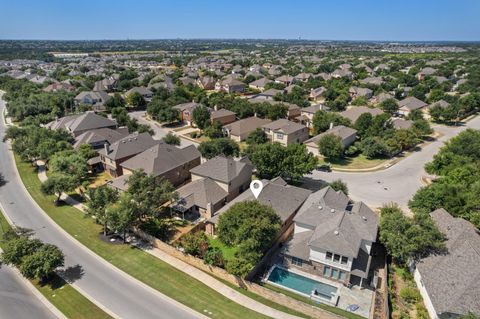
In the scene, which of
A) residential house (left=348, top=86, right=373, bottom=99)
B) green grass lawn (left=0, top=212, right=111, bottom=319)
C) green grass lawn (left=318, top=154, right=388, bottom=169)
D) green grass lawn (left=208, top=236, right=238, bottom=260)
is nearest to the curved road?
green grass lawn (left=0, top=212, right=111, bottom=319)

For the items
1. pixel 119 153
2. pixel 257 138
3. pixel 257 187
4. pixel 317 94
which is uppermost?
pixel 317 94

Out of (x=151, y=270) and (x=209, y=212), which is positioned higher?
(x=209, y=212)

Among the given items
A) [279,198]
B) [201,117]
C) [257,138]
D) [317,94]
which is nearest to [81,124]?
[201,117]

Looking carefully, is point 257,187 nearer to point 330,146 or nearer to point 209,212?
point 209,212

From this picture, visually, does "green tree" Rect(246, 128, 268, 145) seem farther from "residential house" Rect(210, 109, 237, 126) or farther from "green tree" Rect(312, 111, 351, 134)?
"residential house" Rect(210, 109, 237, 126)

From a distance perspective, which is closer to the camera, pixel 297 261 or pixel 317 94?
pixel 297 261

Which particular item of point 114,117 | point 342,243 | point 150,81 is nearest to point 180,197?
point 342,243

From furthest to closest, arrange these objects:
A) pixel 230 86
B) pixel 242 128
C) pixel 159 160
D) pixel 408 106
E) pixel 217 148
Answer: pixel 230 86
pixel 408 106
pixel 242 128
pixel 217 148
pixel 159 160

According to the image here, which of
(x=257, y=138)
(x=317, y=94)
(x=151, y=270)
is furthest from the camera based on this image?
(x=317, y=94)
